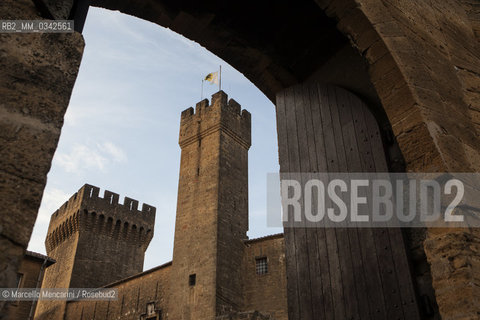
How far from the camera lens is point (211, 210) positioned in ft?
54.1

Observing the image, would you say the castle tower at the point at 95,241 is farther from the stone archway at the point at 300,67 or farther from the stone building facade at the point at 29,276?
the stone archway at the point at 300,67

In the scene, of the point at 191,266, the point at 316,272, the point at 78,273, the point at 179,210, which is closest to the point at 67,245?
the point at 78,273

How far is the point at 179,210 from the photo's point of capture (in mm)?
17828

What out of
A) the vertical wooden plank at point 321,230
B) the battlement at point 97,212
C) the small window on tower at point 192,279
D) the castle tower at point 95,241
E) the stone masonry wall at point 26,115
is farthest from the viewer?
the battlement at point 97,212

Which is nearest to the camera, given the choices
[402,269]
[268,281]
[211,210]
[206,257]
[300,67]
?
[402,269]

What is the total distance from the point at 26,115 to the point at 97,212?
984 inches

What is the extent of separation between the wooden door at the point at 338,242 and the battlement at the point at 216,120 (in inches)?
566

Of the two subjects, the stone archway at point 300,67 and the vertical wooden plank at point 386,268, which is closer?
the stone archway at point 300,67

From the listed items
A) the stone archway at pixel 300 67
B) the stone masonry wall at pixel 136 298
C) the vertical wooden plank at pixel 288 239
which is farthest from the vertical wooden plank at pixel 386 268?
the stone masonry wall at pixel 136 298

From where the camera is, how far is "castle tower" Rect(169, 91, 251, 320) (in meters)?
15.1

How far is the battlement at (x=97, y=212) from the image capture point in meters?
24.8

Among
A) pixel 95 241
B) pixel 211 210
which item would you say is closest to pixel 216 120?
pixel 211 210

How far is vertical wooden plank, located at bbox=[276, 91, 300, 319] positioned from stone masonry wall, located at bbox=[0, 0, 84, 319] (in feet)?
7.97

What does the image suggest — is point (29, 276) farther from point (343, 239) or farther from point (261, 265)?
point (343, 239)
